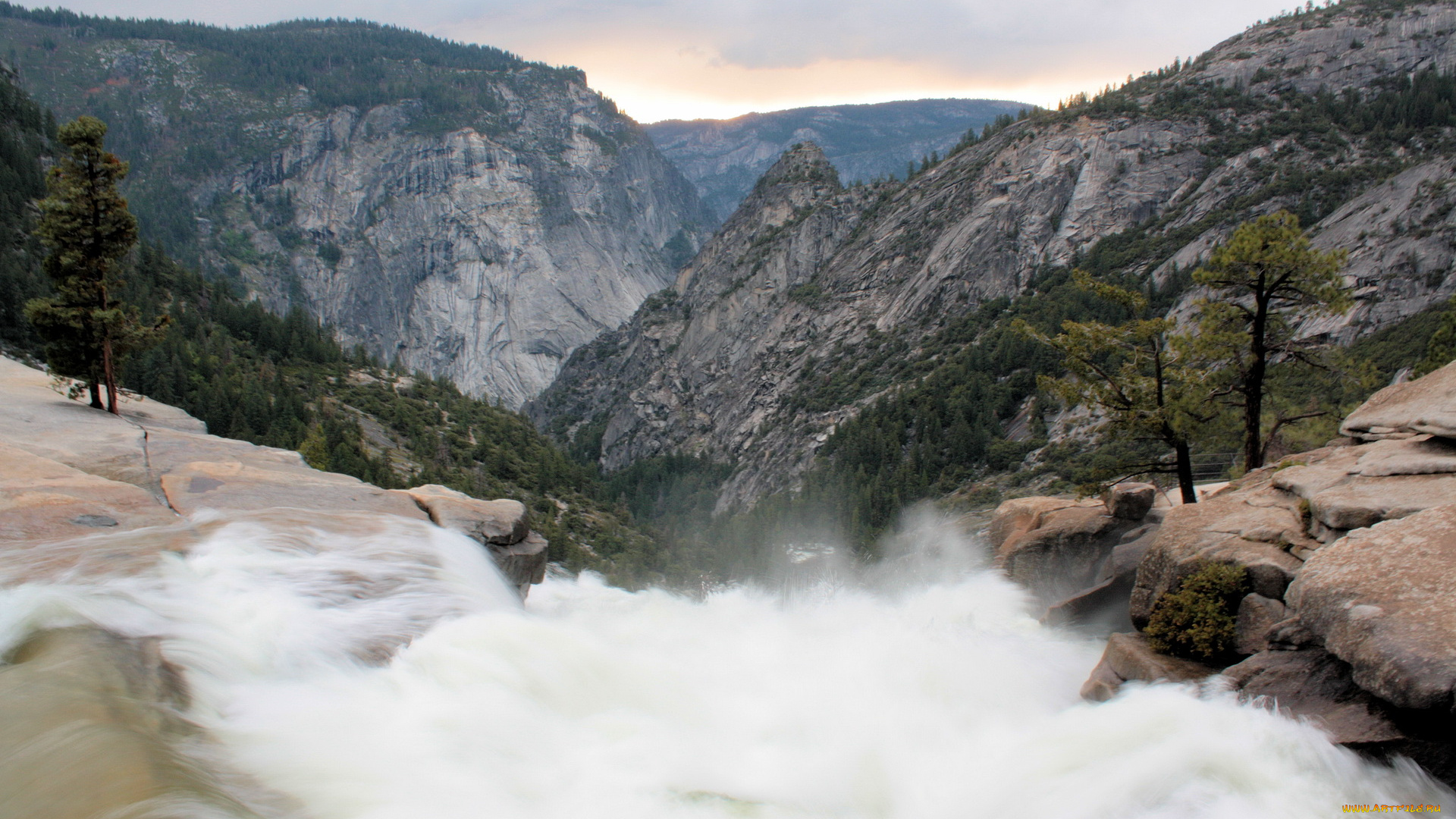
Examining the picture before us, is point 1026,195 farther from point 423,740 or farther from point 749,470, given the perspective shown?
point 423,740

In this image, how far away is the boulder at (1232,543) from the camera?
1662cm

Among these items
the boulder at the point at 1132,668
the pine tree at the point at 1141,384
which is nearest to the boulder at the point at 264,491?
the boulder at the point at 1132,668

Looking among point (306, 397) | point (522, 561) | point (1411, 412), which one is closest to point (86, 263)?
point (522, 561)

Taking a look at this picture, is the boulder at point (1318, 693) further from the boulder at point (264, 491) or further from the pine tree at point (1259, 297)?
the boulder at point (264, 491)

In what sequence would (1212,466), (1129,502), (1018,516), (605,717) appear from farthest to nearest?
(1212,466)
(1018,516)
(1129,502)
(605,717)

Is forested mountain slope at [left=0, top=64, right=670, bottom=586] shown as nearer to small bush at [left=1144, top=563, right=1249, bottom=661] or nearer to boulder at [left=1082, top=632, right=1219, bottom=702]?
boulder at [left=1082, top=632, right=1219, bottom=702]

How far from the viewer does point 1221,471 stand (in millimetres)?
53781

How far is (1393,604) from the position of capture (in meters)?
12.7

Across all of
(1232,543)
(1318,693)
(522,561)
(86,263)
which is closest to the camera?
(1318,693)

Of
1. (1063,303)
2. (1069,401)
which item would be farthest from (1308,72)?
(1069,401)

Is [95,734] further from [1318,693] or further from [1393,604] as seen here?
[1393,604]

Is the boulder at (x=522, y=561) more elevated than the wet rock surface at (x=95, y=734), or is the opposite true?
the wet rock surface at (x=95, y=734)

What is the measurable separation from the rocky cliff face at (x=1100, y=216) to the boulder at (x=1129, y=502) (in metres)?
66.0

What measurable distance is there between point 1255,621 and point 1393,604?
3725 mm
